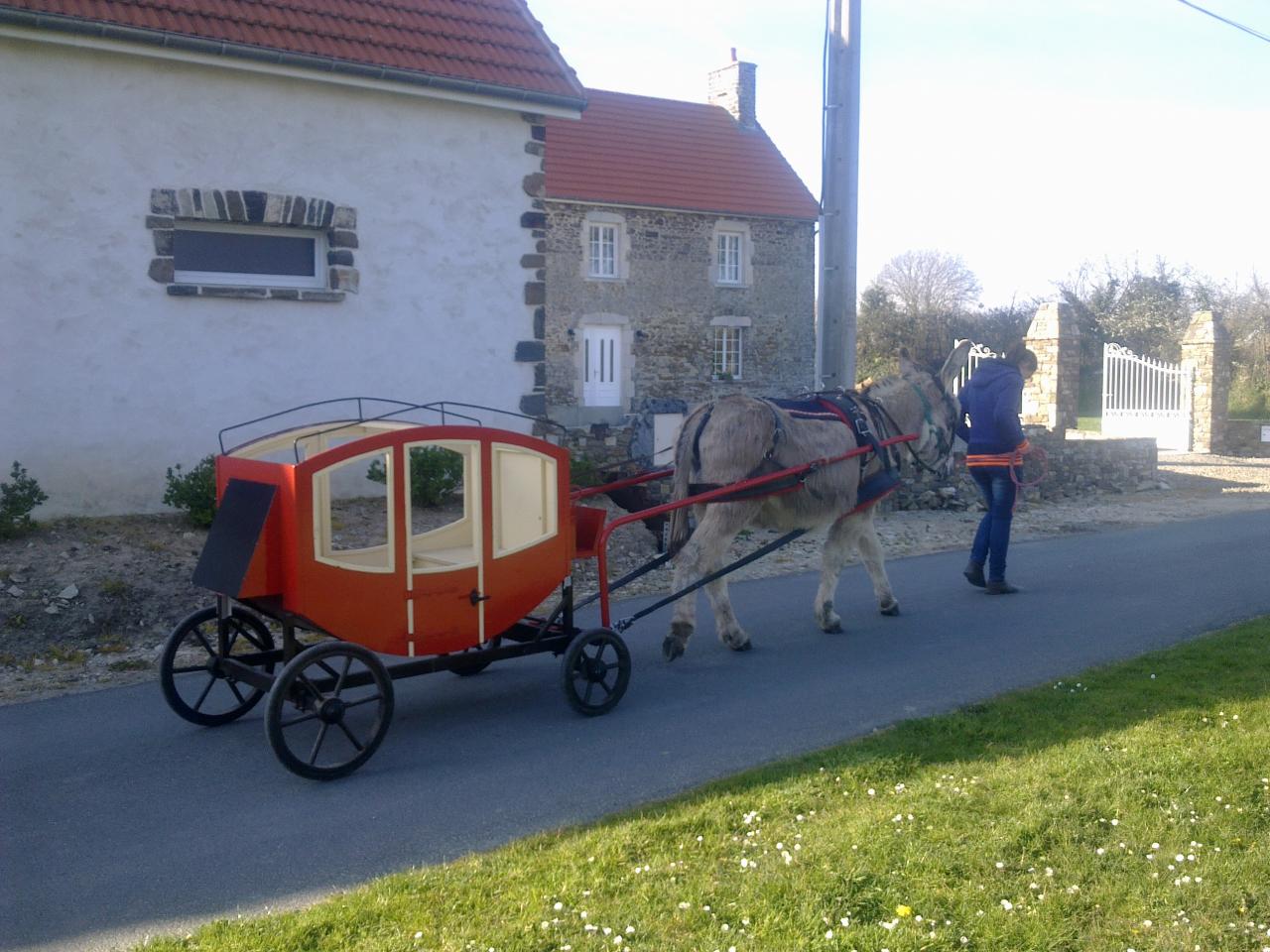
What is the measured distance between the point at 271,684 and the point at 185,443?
20.3 ft

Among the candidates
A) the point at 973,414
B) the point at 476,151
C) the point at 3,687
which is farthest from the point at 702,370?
the point at 3,687

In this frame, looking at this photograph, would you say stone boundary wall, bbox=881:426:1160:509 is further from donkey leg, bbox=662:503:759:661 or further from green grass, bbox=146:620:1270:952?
green grass, bbox=146:620:1270:952

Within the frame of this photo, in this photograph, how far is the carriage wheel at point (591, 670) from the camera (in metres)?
6.43

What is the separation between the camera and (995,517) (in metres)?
10.0

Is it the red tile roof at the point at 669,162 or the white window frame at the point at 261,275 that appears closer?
the white window frame at the point at 261,275

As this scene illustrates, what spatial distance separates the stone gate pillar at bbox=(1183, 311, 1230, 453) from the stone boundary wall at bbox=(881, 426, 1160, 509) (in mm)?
6528

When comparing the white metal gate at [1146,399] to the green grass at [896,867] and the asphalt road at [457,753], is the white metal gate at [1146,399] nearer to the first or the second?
the asphalt road at [457,753]

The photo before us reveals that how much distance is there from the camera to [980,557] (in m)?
10.2

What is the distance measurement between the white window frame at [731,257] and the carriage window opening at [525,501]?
1057 inches

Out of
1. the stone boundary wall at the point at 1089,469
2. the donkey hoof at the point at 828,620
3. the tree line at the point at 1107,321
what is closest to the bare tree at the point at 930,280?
the tree line at the point at 1107,321

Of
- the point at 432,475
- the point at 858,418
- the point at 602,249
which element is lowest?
the point at 432,475

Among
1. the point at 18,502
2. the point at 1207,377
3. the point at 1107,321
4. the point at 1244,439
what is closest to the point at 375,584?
the point at 18,502

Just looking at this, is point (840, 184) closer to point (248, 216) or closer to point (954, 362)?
point (954, 362)

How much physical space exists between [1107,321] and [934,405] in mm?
37835
